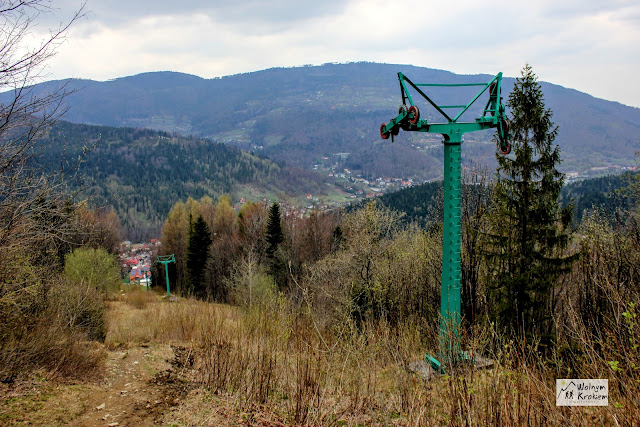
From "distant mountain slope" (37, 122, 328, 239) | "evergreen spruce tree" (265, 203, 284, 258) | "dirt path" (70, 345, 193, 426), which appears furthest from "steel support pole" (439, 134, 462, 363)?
"distant mountain slope" (37, 122, 328, 239)

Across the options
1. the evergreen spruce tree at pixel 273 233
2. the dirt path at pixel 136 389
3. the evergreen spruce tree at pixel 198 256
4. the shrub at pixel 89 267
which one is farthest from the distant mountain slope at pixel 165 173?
the dirt path at pixel 136 389

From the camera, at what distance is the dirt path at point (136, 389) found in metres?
5.74

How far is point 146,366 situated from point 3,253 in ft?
13.7

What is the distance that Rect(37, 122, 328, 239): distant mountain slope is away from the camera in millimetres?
111037

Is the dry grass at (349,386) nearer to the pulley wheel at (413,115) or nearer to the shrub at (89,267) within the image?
the pulley wheel at (413,115)

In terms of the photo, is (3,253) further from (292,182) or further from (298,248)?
(292,182)

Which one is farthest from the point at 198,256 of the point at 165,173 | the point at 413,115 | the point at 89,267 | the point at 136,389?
the point at 165,173

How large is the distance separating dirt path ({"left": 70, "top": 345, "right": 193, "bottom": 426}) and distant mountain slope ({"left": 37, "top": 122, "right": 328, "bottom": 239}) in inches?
3646

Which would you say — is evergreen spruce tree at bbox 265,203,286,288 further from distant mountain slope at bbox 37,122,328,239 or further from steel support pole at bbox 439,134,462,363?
distant mountain slope at bbox 37,122,328,239

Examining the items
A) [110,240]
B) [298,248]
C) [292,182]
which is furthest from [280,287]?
[292,182]

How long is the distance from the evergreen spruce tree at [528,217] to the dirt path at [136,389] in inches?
360

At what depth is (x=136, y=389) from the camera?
6961mm

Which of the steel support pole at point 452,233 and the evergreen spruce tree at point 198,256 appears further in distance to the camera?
the evergreen spruce tree at point 198,256

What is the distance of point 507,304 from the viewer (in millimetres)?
11617
